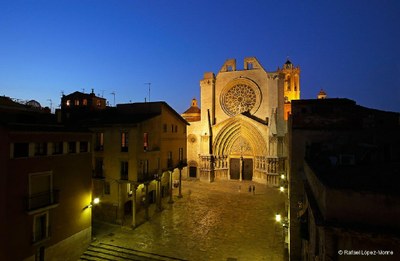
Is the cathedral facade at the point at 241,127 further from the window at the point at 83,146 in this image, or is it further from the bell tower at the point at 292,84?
the window at the point at 83,146

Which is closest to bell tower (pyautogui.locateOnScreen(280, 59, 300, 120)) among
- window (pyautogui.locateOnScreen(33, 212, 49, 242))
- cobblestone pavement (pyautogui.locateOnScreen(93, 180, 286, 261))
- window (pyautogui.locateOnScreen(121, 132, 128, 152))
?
cobblestone pavement (pyautogui.locateOnScreen(93, 180, 286, 261))

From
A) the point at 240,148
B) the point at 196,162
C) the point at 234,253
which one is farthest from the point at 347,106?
the point at 196,162

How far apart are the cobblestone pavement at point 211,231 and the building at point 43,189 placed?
350 centimetres

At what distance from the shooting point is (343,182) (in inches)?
269

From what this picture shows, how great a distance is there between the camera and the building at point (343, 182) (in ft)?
18.5

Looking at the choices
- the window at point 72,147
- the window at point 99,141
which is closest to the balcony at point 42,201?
the window at point 72,147

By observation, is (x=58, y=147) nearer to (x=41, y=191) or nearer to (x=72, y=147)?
(x=72, y=147)

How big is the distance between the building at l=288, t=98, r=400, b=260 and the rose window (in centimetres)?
2367

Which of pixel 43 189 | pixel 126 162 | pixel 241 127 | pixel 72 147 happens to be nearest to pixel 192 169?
pixel 241 127

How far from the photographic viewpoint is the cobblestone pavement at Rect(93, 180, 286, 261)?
1598 centimetres

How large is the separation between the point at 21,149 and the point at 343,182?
14259mm

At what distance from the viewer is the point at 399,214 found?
552cm

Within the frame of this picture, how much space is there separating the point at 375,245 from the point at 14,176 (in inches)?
568

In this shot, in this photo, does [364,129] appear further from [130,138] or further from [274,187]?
[274,187]
